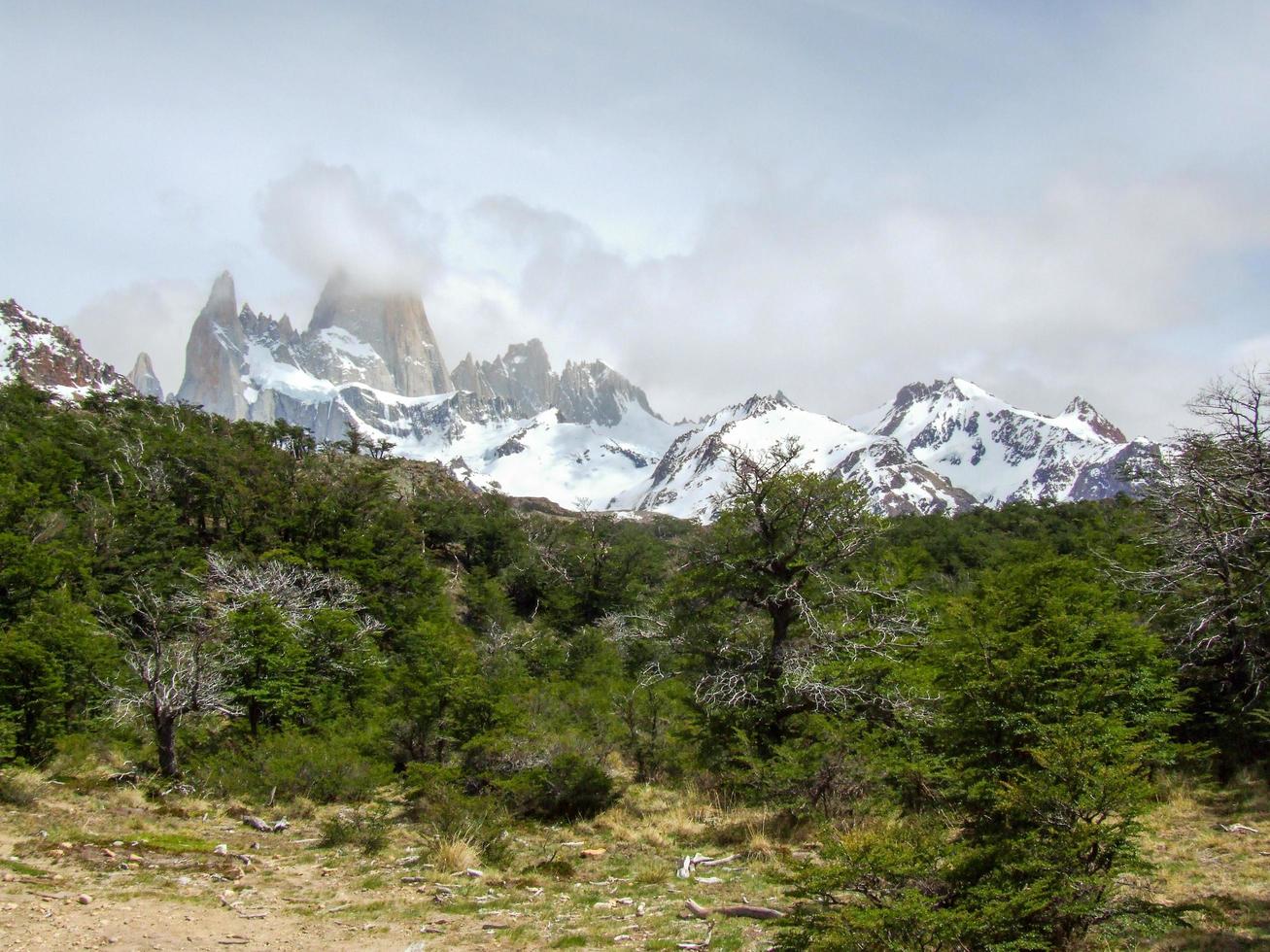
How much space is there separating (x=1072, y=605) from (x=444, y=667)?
1322cm

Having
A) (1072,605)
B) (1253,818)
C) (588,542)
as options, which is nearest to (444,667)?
(1072,605)

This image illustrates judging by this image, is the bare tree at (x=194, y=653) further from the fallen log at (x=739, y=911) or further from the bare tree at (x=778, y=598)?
the fallen log at (x=739, y=911)

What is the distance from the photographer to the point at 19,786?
13.7m

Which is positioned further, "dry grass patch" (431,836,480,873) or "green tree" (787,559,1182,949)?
"dry grass patch" (431,836,480,873)

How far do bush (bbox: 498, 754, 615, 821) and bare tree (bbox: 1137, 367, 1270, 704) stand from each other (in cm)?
1027

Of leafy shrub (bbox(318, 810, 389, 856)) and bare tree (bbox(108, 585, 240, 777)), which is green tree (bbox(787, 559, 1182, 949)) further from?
bare tree (bbox(108, 585, 240, 777))

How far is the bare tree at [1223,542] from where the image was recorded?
962 cm

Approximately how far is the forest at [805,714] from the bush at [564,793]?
58 mm

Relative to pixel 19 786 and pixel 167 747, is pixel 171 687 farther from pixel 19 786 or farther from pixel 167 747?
pixel 19 786

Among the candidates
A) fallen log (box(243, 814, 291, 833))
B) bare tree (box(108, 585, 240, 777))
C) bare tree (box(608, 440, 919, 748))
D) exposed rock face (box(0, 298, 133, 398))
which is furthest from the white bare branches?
exposed rock face (box(0, 298, 133, 398))

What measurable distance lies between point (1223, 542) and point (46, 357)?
130556mm

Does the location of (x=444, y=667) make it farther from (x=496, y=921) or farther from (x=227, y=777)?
(x=496, y=921)

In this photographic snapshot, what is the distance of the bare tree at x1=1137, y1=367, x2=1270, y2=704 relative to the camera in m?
9.62

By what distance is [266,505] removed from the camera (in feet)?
138
